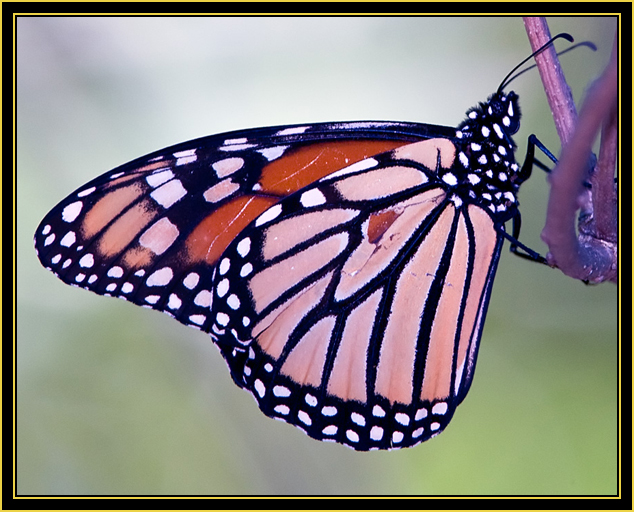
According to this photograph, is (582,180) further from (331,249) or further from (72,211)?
(72,211)

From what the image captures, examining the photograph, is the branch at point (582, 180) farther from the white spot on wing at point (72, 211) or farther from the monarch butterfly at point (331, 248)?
the white spot on wing at point (72, 211)

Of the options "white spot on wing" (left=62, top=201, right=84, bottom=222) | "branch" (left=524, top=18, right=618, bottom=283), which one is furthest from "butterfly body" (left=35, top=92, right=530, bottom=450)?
"branch" (left=524, top=18, right=618, bottom=283)

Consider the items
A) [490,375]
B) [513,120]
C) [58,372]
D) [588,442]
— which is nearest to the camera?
[513,120]

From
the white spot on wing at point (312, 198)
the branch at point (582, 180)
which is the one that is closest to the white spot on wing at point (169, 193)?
the white spot on wing at point (312, 198)

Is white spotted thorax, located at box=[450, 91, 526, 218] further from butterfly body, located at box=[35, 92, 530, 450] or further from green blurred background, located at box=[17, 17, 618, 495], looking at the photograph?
green blurred background, located at box=[17, 17, 618, 495]

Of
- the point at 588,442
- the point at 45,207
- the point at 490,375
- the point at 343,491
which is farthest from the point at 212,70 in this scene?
the point at 588,442

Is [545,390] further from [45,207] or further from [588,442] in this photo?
[45,207]
